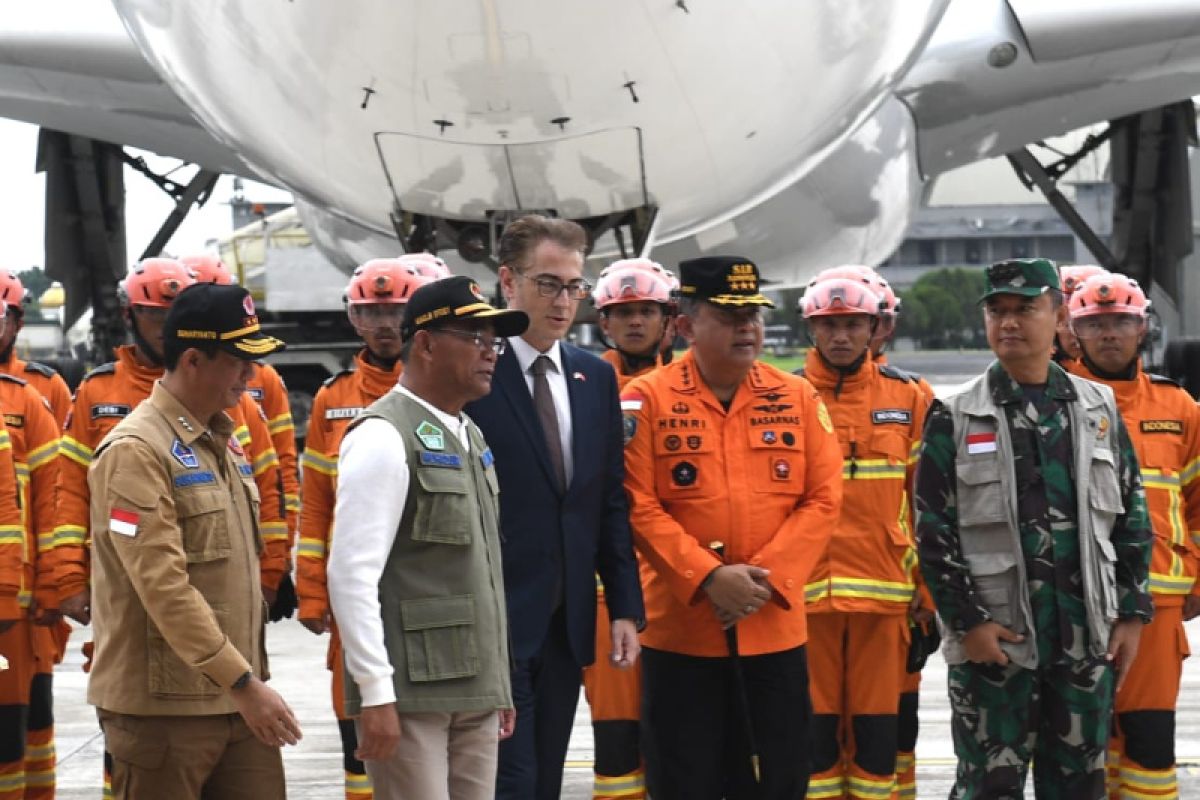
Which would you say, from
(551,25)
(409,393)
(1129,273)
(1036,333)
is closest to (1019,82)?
(1129,273)

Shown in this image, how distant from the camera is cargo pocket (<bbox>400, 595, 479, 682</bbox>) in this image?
375cm

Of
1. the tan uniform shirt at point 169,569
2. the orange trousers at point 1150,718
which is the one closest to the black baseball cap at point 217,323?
the tan uniform shirt at point 169,569

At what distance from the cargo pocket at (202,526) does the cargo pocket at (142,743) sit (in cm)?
36

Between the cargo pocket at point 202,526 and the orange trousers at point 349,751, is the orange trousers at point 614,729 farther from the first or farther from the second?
the cargo pocket at point 202,526

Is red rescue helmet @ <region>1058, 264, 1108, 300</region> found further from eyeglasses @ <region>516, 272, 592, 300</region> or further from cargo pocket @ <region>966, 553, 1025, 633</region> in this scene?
eyeglasses @ <region>516, 272, 592, 300</region>

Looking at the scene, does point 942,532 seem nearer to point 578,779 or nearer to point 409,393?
point 409,393

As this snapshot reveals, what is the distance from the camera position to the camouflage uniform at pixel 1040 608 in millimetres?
4578

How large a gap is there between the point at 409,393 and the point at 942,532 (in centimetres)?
Answer: 154

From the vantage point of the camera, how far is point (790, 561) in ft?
15.6

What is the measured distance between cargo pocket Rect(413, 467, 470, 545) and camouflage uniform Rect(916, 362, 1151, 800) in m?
1.43

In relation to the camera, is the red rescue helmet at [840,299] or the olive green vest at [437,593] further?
the red rescue helmet at [840,299]

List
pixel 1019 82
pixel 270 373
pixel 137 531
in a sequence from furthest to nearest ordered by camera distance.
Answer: pixel 1019 82 < pixel 270 373 < pixel 137 531

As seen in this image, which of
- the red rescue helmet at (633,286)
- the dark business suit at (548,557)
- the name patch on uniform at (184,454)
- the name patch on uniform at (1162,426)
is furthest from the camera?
the red rescue helmet at (633,286)

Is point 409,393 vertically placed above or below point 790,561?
above
